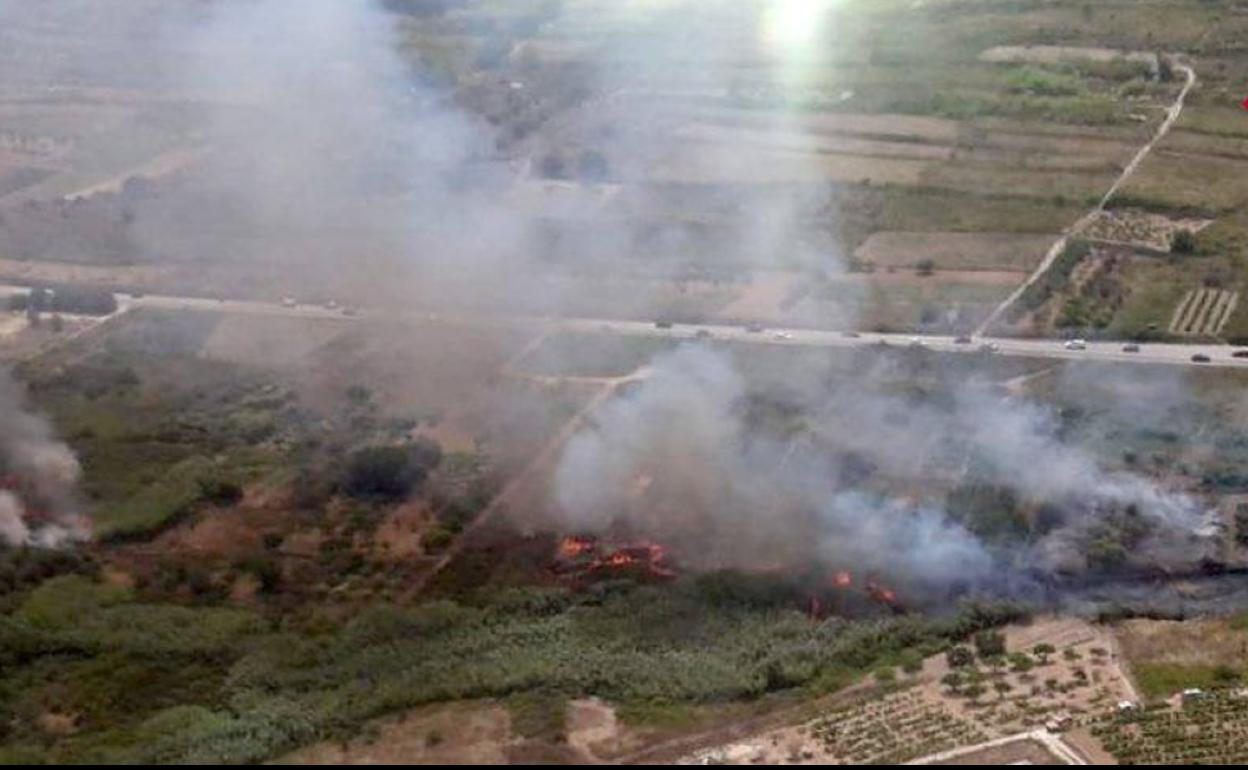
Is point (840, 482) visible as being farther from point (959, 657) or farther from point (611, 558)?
point (959, 657)

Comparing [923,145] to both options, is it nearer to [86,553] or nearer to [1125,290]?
[1125,290]

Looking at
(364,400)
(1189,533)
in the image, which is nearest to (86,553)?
(364,400)

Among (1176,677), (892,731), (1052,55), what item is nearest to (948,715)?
(892,731)

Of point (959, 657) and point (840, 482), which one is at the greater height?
point (840, 482)

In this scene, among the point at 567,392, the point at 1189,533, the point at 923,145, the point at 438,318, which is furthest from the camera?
the point at 923,145

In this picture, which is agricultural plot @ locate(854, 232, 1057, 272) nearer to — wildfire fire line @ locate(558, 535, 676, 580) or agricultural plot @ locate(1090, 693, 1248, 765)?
wildfire fire line @ locate(558, 535, 676, 580)

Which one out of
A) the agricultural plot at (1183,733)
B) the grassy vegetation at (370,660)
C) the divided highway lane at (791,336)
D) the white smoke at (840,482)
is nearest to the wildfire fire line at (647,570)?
the white smoke at (840,482)

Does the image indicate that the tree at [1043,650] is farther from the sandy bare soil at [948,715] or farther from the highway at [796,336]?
the highway at [796,336]

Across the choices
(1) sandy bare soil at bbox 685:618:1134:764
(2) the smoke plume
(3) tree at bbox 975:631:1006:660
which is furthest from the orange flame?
(2) the smoke plume
